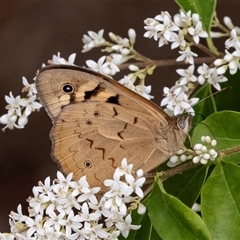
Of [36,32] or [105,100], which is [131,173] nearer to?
[105,100]

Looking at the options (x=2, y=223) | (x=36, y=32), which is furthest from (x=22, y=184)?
(x=36, y=32)

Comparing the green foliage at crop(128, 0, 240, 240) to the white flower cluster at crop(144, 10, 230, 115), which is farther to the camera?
the white flower cluster at crop(144, 10, 230, 115)

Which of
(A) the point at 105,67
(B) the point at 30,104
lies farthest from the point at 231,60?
(B) the point at 30,104

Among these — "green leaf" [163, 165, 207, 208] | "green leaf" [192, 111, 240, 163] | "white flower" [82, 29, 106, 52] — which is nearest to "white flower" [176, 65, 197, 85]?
"green leaf" [192, 111, 240, 163]

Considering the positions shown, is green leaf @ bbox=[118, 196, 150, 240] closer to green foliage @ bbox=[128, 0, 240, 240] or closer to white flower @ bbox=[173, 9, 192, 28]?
green foliage @ bbox=[128, 0, 240, 240]

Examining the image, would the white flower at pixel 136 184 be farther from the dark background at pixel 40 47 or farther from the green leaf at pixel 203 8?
the dark background at pixel 40 47

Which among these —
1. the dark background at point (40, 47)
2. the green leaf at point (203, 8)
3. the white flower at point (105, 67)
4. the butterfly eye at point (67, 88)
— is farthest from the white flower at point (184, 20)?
the dark background at point (40, 47)
